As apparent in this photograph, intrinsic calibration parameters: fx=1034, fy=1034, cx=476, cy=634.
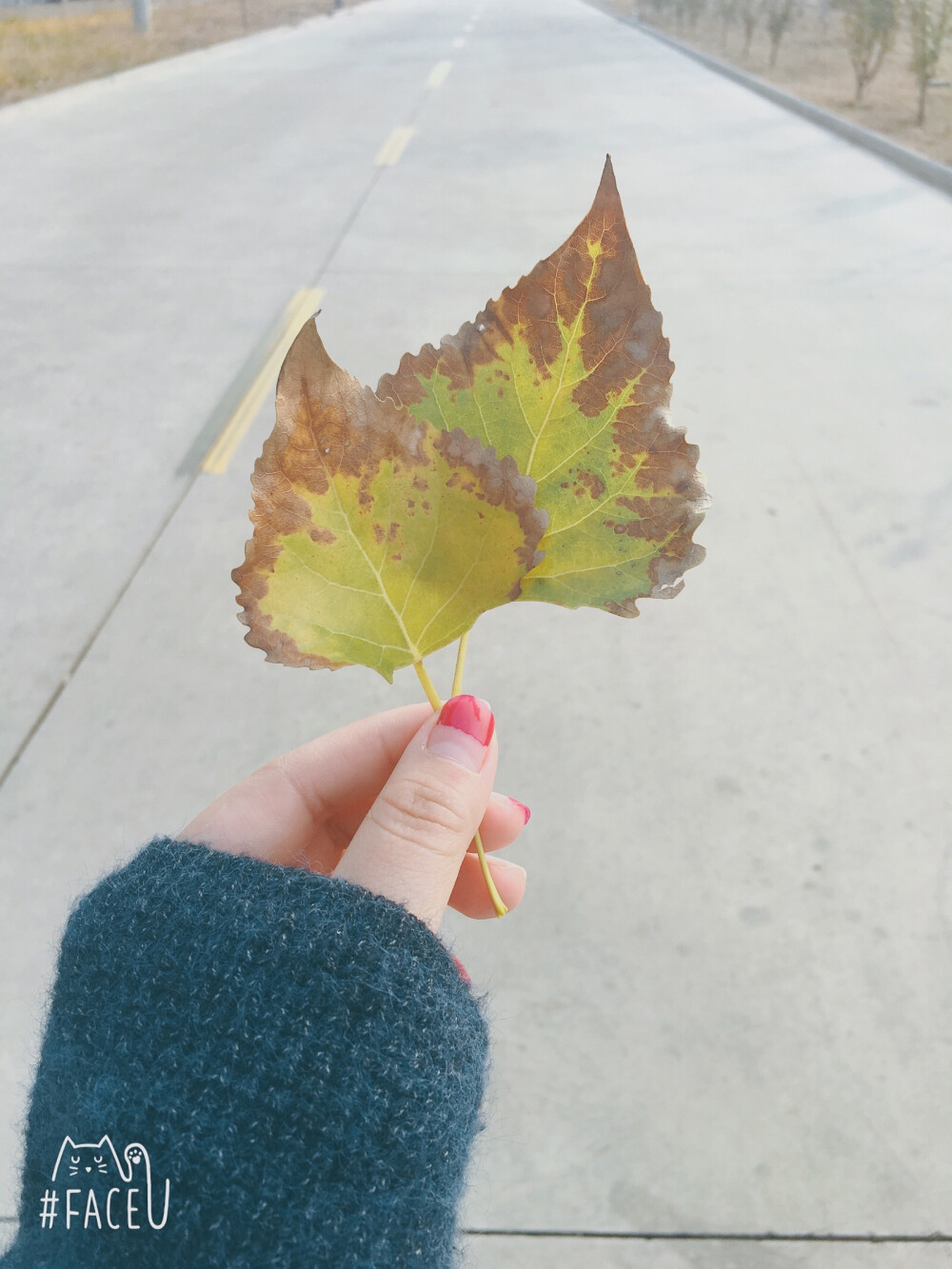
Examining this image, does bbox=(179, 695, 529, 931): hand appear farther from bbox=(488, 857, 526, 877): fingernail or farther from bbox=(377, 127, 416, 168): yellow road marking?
bbox=(377, 127, 416, 168): yellow road marking

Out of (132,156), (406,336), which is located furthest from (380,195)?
(406,336)

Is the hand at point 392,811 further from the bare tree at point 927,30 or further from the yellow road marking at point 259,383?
the bare tree at point 927,30

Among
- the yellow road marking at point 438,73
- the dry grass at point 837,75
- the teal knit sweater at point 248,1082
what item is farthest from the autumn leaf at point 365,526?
the yellow road marking at point 438,73

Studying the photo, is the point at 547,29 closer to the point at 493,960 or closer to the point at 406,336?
the point at 406,336

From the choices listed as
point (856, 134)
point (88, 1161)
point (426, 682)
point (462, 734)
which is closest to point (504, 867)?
point (462, 734)

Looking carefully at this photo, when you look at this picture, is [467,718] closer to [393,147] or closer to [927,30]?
[393,147]
